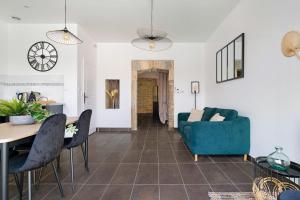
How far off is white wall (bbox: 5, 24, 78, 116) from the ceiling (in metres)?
0.22

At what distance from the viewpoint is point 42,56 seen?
4.80m

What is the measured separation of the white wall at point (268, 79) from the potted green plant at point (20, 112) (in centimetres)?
296

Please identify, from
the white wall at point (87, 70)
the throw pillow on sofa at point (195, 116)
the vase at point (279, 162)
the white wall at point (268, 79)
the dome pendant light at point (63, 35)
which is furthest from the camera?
the throw pillow on sofa at point (195, 116)

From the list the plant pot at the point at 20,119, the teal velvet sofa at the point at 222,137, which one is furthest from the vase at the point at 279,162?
the plant pot at the point at 20,119

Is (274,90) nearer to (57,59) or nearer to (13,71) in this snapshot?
(57,59)

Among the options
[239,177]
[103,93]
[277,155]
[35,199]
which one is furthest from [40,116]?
[103,93]

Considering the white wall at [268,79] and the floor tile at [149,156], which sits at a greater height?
the white wall at [268,79]

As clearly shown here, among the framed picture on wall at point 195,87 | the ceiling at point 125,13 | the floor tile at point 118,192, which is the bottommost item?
the floor tile at point 118,192

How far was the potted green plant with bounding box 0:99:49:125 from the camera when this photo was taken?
2.15m

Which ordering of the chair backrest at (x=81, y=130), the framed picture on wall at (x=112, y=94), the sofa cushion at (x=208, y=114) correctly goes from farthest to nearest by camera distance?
the framed picture on wall at (x=112, y=94) → the sofa cushion at (x=208, y=114) → the chair backrest at (x=81, y=130)

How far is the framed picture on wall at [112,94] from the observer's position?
260 inches

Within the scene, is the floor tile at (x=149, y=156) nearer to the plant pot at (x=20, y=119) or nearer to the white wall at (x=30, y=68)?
the plant pot at (x=20, y=119)

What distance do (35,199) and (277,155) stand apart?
2497mm

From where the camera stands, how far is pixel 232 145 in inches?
131
